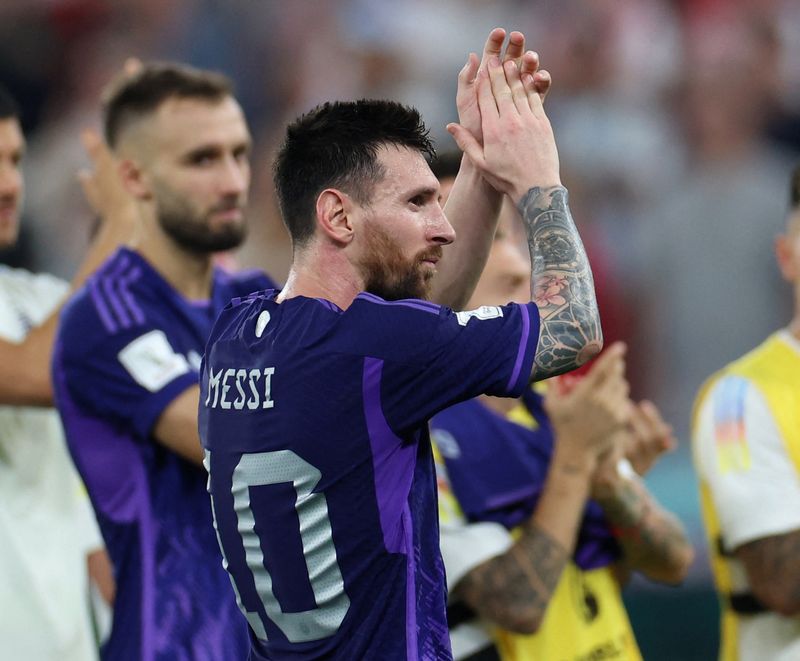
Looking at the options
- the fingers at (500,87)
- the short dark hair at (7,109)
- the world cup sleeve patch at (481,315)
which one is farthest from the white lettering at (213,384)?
the short dark hair at (7,109)

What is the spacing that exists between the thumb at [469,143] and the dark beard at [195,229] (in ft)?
4.69

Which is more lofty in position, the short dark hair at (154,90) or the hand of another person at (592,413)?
the short dark hair at (154,90)

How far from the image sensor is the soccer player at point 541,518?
145 inches

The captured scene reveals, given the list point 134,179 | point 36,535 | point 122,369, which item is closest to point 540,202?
point 122,369

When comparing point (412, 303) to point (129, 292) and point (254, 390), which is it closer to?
point (254, 390)

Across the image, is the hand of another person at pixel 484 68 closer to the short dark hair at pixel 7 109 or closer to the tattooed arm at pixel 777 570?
the tattooed arm at pixel 777 570

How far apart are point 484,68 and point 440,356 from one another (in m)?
0.68

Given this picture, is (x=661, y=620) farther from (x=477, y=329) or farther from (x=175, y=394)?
(x=477, y=329)

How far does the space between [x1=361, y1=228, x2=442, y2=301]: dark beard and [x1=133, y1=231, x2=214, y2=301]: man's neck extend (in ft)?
5.09

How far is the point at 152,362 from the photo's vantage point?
151 inches

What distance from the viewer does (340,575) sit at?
8.67ft

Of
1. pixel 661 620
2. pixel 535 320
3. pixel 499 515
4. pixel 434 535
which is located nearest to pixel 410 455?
pixel 434 535

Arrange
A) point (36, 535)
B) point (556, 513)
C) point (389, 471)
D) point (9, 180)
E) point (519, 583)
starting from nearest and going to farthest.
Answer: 1. point (389, 471)
2. point (519, 583)
3. point (556, 513)
4. point (36, 535)
5. point (9, 180)

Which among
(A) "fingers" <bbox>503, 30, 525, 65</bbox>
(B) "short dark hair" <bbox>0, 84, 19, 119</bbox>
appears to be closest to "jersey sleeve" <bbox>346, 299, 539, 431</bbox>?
(A) "fingers" <bbox>503, 30, 525, 65</bbox>
